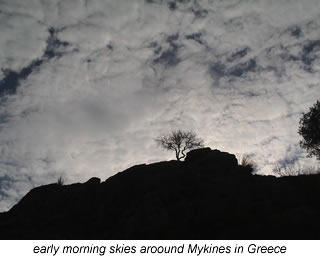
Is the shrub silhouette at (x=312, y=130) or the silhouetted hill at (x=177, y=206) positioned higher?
the shrub silhouette at (x=312, y=130)

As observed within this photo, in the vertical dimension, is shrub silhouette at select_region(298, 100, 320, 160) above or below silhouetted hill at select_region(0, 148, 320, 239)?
above

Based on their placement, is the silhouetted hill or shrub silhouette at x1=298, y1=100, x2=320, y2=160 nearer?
the silhouetted hill

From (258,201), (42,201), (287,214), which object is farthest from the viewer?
(42,201)

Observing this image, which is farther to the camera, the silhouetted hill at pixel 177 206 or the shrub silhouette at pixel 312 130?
the shrub silhouette at pixel 312 130

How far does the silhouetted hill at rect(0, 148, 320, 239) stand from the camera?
1670 cm

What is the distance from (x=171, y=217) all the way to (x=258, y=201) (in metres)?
6.40

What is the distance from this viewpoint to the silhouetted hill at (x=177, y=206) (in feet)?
54.8

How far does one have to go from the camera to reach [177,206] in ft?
66.1

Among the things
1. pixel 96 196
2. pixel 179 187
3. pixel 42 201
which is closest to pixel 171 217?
pixel 179 187

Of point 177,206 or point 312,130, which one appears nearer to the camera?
point 177,206
